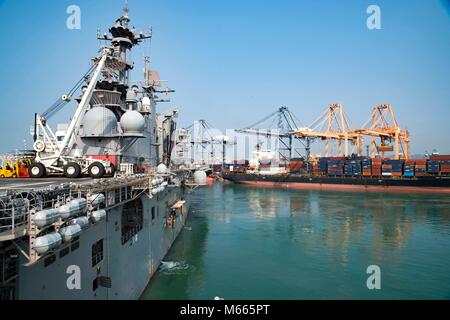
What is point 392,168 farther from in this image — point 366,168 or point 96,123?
point 96,123

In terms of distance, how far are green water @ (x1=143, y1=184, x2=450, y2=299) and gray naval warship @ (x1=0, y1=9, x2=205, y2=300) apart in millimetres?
2765

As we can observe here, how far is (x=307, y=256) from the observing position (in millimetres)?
24828

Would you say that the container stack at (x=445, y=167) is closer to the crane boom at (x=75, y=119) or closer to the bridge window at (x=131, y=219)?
the bridge window at (x=131, y=219)

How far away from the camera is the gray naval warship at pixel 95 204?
24.3ft

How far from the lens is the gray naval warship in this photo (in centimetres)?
741

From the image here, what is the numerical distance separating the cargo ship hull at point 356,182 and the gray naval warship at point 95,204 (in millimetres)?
62604

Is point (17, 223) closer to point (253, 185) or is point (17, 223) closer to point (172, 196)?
point (172, 196)

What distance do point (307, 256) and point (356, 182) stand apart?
210 feet

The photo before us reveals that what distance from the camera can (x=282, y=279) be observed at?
786 inches

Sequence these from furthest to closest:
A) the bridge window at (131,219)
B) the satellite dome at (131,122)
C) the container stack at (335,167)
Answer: the container stack at (335,167)
the satellite dome at (131,122)
the bridge window at (131,219)

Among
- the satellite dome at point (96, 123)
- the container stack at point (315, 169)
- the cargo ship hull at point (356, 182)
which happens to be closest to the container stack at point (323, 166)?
the container stack at point (315, 169)

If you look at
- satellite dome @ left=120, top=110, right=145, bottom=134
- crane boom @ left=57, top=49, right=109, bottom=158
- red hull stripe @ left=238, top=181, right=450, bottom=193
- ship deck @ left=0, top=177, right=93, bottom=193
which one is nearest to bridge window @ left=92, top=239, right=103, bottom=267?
ship deck @ left=0, top=177, right=93, bottom=193

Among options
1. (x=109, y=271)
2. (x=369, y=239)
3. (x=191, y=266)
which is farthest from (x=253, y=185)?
(x=109, y=271)
